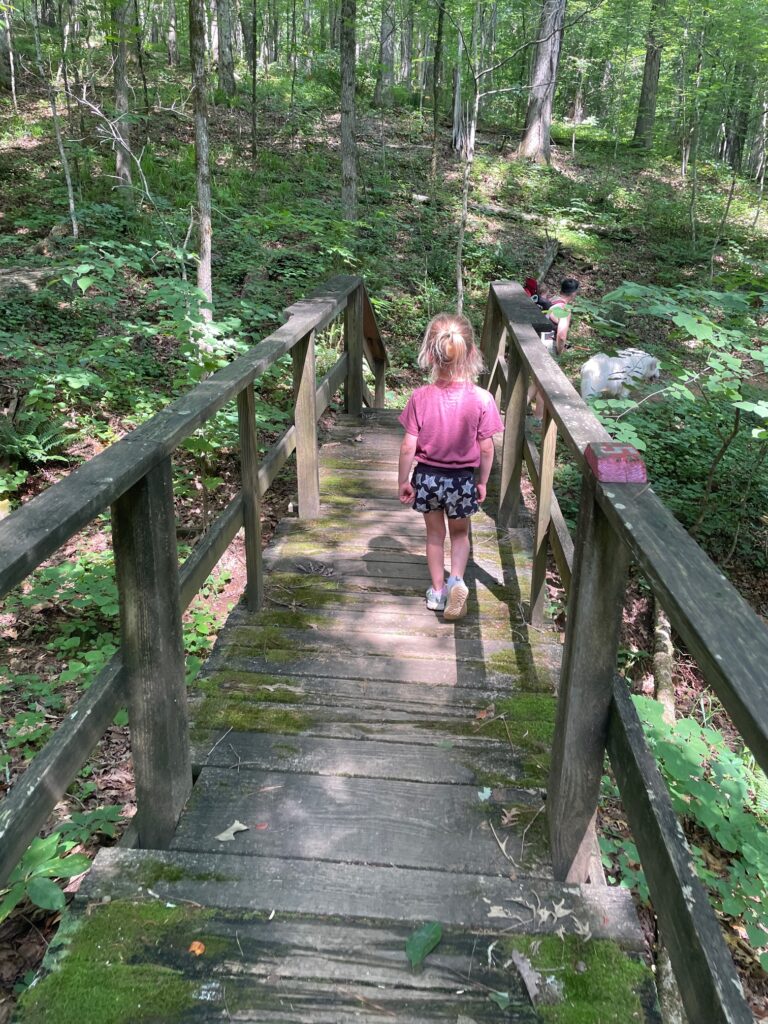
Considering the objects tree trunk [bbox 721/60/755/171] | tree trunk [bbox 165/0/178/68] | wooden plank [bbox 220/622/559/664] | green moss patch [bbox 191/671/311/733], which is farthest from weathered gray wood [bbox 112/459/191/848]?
tree trunk [bbox 165/0/178/68]

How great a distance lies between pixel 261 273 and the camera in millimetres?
10750

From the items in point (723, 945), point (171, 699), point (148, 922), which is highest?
point (723, 945)

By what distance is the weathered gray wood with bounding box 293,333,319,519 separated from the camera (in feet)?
13.9

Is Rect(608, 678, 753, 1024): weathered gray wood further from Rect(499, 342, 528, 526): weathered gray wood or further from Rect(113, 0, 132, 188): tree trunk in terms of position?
Rect(113, 0, 132, 188): tree trunk

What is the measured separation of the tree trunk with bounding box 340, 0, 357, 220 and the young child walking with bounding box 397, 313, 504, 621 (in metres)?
9.07

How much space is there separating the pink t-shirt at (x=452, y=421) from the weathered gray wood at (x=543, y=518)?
0.29 m

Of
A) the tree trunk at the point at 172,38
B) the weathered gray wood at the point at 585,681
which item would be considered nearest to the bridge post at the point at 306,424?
the weathered gray wood at the point at 585,681

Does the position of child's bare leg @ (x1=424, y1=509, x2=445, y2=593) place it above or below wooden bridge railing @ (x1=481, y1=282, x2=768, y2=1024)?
below

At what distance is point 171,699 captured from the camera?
217cm

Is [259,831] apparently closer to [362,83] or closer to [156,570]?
[156,570]

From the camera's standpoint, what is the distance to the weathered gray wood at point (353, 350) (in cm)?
632

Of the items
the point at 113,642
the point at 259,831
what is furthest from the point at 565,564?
the point at 113,642

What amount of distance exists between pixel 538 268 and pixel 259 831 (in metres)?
14.0

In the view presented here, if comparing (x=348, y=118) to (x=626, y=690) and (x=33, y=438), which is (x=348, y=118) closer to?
(x=33, y=438)
